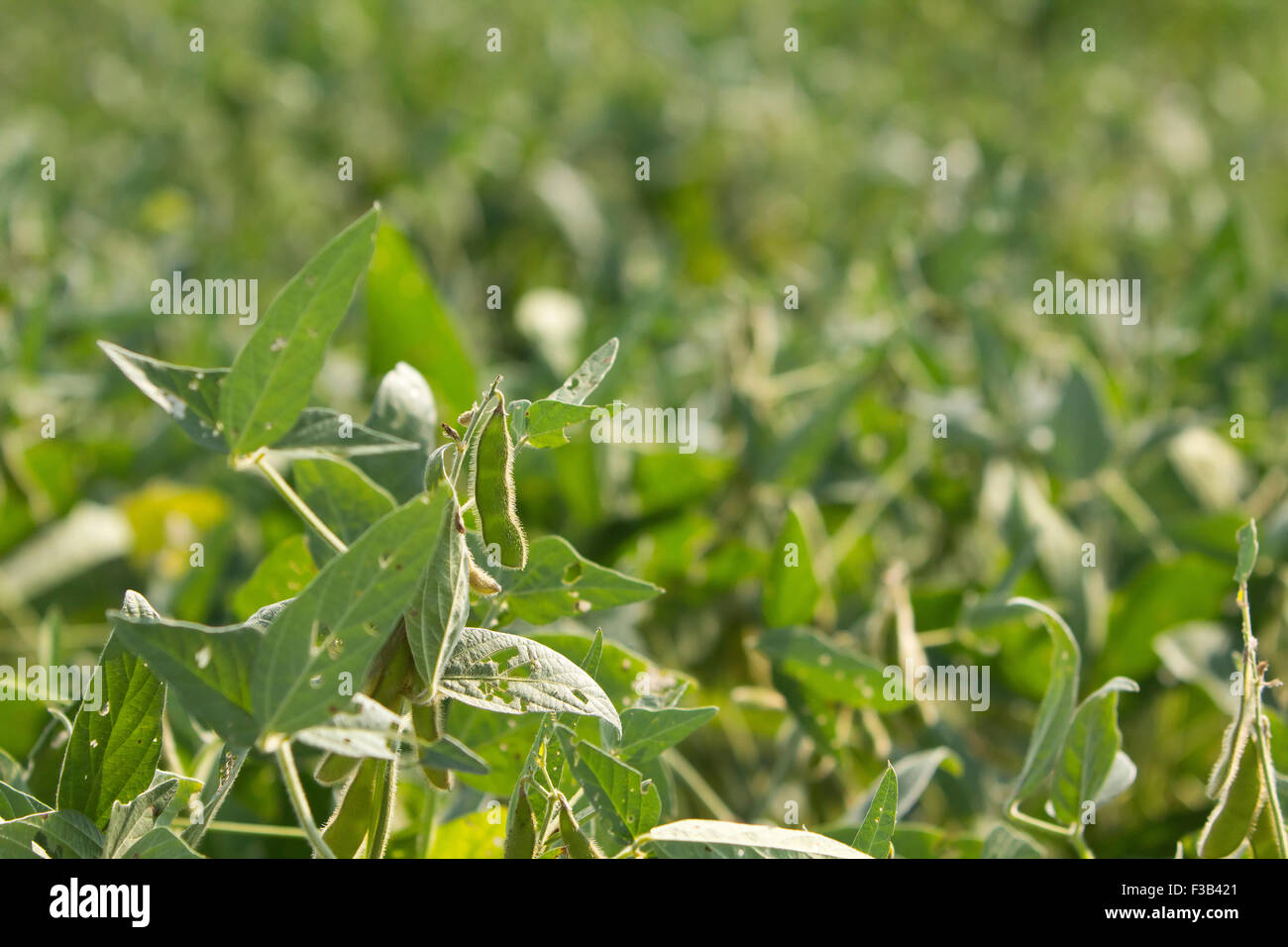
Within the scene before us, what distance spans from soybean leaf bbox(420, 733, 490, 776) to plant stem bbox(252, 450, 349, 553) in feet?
0.34

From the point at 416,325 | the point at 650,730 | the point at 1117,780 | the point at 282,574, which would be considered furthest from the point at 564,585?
the point at 416,325

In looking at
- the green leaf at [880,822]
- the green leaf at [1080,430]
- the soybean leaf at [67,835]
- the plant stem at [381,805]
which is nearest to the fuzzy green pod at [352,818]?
the plant stem at [381,805]

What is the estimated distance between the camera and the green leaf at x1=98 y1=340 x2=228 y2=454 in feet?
1.83

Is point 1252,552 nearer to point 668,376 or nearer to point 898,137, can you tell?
point 668,376

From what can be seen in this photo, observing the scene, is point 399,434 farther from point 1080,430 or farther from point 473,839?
point 1080,430

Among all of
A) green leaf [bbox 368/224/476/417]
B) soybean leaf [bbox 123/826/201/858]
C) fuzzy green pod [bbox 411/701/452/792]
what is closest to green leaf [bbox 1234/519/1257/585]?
fuzzy green pod [bbox 411/701/452/792]

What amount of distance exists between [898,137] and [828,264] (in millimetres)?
353

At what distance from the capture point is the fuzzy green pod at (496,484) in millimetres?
506

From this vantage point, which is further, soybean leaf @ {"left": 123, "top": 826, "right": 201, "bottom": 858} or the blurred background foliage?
the blurred background foliage

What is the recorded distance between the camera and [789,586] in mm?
823

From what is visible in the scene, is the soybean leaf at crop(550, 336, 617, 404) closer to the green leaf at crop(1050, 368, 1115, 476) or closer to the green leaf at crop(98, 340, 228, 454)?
the green leaf at crop(98, 340, 228, 454)

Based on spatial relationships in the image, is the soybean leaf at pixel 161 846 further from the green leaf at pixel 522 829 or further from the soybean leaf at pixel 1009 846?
the soybean leaf at pixel 1009 846

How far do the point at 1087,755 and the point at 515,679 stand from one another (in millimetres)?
299

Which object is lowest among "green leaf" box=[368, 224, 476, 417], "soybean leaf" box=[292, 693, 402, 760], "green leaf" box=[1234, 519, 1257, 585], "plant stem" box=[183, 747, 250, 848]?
"plant stem" box=[183, 747, 250, 848]
